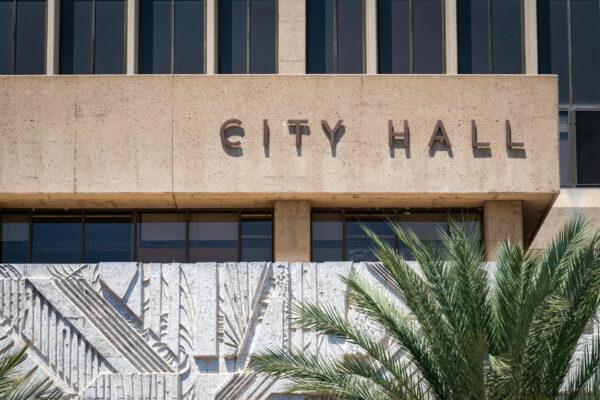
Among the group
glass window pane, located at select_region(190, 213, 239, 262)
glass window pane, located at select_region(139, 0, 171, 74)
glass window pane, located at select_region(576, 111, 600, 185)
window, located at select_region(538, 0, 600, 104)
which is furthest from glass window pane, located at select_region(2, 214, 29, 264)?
glass window pane, located at select_region(576, 111, 600, 185)

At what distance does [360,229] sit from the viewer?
22969 millimetres

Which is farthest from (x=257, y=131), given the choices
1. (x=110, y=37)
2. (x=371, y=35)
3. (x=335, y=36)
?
(x=110, y=37)

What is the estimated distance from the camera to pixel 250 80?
22234 millimetres

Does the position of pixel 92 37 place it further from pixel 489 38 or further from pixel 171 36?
pixel 489 38

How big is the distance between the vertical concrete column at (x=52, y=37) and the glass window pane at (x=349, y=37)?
5387 millimetres

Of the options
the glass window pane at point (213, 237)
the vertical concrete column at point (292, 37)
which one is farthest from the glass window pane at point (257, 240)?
the vertical concrete column at point (292, 37)

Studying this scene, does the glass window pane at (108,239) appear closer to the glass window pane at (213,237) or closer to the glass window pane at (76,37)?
the glass window pane at (213,237)

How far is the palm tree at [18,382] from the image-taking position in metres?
14.8

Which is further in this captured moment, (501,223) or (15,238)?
(15,238)

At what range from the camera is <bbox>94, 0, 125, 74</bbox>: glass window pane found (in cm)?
2383

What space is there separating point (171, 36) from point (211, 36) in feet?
2.65

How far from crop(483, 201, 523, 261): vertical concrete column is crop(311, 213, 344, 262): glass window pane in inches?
104

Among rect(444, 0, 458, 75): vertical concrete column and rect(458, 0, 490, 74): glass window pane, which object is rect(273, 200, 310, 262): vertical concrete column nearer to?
rect(444, 0, 458, 75): vertical concrete column

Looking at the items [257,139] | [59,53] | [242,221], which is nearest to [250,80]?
[257,139]
